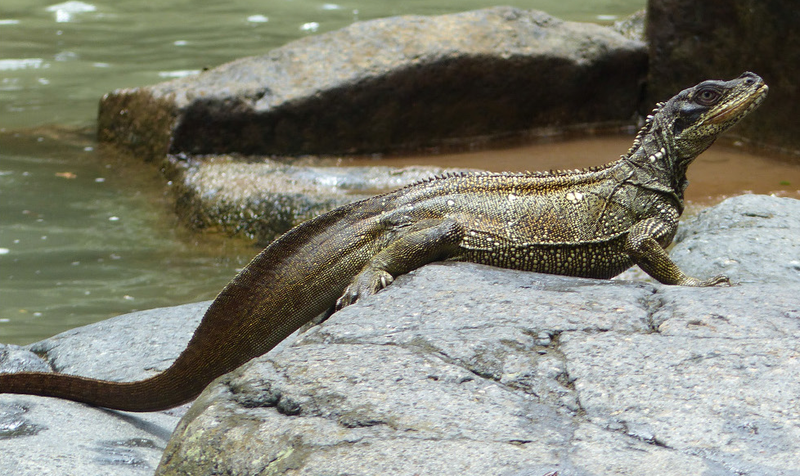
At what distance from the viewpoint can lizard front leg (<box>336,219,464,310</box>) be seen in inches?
178

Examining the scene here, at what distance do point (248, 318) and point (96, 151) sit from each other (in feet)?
25.8

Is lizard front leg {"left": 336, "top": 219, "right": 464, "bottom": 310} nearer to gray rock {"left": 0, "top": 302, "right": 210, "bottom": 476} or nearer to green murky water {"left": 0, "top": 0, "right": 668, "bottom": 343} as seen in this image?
gray rock {"left": 0, "top": 302, "right": 210, "bottom": 476}

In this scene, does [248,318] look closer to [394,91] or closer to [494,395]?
[494,395]

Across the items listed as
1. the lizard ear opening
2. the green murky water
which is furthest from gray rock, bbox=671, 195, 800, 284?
the green murky water

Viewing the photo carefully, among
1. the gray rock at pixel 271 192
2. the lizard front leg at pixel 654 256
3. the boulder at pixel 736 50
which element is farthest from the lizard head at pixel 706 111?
the boulder at pixel 736 50

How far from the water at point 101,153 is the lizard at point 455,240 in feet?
10.4

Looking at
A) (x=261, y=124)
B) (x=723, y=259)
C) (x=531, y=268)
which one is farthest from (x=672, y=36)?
(x=531, y=268)

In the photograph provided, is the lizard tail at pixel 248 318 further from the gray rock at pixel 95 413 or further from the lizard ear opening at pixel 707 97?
the lizard ear opening at pixel 707 97

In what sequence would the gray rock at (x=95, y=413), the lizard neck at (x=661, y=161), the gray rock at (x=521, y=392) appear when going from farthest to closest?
1. the lizard neck at (x=661, y=161)
2. the gray rock at (x=95, y=413)
3. the gray rock at (x=521, y=392)

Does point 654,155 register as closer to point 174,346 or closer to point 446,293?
point 446,293

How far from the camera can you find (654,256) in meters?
4.86

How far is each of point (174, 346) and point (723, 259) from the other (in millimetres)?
3563

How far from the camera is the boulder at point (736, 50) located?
10570 millimetres

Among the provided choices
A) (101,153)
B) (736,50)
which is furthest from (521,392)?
(101,153)
